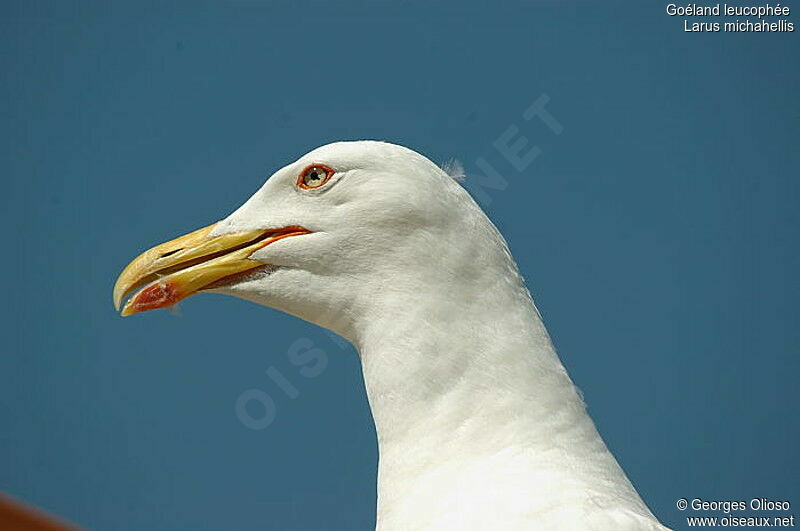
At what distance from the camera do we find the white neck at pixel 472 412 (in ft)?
12.4

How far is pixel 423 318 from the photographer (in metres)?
4.09

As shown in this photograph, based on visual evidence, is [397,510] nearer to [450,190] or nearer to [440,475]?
[440,475]

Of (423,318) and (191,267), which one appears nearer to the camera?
(423,318)

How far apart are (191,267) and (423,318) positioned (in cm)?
97

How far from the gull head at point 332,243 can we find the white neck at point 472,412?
12 centimetres

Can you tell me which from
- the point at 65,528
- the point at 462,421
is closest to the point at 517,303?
the point at 462,421

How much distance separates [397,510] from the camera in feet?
12.8

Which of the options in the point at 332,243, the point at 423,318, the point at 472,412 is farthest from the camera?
the point at 332,243

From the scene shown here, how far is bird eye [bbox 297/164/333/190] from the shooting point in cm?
448

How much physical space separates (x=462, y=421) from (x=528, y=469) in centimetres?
29

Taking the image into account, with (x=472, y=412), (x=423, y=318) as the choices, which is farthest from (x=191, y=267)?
(x=472, y=412)

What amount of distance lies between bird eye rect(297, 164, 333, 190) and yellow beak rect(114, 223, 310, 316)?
0.16m

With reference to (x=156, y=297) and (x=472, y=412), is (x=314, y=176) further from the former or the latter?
(x=472, y=412)

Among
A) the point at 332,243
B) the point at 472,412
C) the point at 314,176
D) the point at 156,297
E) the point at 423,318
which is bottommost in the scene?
the point at 472,412
